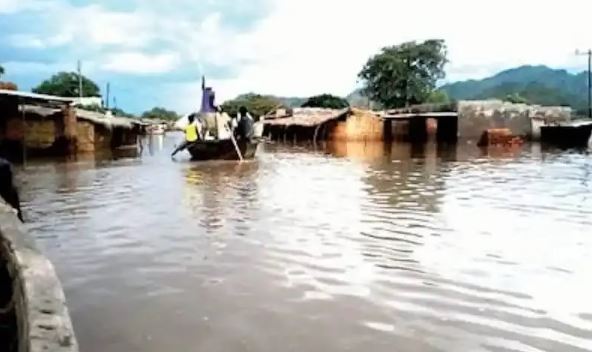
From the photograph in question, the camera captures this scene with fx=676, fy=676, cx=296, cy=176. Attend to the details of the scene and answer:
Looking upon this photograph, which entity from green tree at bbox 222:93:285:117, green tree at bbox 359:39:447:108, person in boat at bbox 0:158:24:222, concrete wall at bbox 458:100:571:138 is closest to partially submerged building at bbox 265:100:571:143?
concrete wall at bbox 458:100:571:138

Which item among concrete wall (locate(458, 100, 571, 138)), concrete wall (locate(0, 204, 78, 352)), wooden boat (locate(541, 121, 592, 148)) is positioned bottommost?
concrete wall (locate(0, 204, 78, 352))

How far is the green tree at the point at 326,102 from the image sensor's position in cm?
7306

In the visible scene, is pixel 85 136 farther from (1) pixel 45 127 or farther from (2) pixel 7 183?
(2) pixel 7 183

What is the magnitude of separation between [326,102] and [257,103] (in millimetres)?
7777

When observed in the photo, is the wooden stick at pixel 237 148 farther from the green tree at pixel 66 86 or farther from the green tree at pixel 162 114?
the green tree at pixel 162 114

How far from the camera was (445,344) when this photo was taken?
4.68 metres

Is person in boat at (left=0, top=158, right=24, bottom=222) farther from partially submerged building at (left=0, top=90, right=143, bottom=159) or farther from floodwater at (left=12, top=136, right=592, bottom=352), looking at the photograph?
partially submerged building at (left=0, top=90, right=143, bottom=159)

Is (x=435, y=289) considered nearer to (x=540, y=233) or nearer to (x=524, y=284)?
(x=524, y=284)

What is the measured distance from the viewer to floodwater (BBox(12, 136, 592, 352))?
4934 mm

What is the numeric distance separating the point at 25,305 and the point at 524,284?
463 cm

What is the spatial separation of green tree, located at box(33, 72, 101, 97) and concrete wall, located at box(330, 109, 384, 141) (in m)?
30.7

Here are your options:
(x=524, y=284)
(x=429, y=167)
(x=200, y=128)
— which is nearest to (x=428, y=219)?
(x=524, y=284)

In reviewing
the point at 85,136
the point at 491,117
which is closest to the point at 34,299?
the point at 85,136

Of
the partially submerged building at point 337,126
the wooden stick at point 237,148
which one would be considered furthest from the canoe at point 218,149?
the partially submerged building at point 337,126
